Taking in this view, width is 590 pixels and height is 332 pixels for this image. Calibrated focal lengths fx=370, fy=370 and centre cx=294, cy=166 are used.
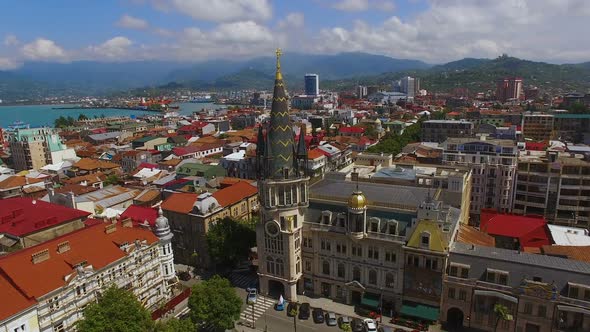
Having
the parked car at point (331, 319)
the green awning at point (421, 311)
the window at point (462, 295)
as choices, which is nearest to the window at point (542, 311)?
the window at point (462, 295)

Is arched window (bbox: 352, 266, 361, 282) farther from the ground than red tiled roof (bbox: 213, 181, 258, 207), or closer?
closer

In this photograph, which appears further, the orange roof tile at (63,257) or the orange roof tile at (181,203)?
the orange roof tile at (181,203)

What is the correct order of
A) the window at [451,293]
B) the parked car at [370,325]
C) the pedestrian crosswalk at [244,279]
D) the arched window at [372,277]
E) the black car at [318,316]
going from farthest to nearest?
the pedestrian crosswalk at [244,279], the arched window at [372,277], the black car at [318,316], the window at [451,293], the parked car at [370,325]

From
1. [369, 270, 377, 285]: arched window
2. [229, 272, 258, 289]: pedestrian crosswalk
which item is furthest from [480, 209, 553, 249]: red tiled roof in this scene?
[229, 272, 258, 289]: pedestrian crosswalk

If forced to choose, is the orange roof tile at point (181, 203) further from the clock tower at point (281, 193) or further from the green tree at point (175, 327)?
the green tree at point (175, 327)

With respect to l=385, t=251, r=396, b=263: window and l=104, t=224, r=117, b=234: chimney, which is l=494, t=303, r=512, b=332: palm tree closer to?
l=385, t=251, r=396, b=263: window

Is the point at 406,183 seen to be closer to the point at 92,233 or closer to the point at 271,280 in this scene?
the point at 271,280
